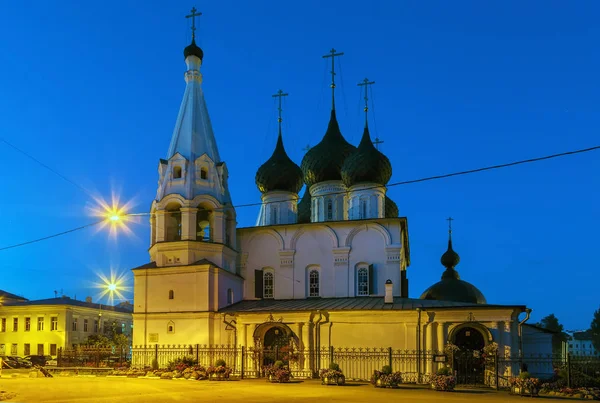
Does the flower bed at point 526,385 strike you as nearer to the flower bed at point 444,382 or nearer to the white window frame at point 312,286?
the flower bed at point 444,382

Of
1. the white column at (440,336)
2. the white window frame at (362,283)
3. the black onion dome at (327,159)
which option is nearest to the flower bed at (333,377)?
the white column at (440,336)

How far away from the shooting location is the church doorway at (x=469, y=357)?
75.6 feet

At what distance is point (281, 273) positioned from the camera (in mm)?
30281

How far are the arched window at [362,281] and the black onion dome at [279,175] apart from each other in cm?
632

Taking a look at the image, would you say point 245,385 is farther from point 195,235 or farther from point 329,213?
point 329,213

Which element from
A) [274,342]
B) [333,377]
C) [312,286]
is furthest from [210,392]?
[312,286]

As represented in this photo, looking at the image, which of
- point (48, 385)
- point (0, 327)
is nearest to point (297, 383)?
point (48, 385)

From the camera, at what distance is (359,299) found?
28.1m

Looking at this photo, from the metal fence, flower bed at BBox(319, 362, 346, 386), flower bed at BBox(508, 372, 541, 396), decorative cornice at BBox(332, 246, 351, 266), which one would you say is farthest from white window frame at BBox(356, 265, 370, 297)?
flower bed at BBox(508, 372, 541, 396)

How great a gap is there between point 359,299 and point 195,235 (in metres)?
7.28

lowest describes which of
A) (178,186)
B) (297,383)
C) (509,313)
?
(297,383)

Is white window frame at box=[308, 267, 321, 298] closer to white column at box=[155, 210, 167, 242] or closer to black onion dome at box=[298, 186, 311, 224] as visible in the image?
white column at box=[155, 210, 167, 242]

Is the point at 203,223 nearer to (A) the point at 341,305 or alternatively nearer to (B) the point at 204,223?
(B) the point at 204,223

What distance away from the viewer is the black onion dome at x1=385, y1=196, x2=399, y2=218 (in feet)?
121
